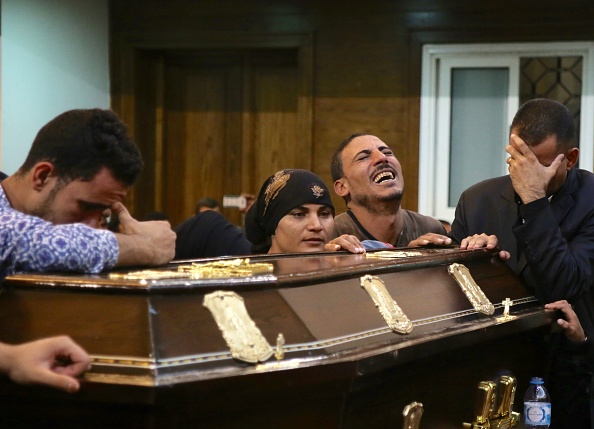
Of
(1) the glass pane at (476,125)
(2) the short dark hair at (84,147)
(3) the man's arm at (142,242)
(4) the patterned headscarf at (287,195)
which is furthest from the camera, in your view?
(1) the glass pane at (476,125)

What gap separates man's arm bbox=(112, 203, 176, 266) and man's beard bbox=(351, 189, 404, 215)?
1355mm

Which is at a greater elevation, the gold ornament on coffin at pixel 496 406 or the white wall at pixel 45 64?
the white wall at pixel 45 64

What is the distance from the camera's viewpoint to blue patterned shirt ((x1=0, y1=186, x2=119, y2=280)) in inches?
87.4

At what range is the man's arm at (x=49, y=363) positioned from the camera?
193 cm

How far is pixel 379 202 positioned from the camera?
380cm

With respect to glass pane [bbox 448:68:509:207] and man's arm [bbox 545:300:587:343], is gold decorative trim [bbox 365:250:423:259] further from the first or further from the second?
glass pane [bbox 448:68:509:207]

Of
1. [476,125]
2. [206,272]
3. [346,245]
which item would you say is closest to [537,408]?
[346,245]

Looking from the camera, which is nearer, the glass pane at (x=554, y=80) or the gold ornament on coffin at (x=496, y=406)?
the gold ornament on coffin at (x=496, y=406)

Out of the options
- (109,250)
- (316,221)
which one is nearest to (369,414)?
(109,250)

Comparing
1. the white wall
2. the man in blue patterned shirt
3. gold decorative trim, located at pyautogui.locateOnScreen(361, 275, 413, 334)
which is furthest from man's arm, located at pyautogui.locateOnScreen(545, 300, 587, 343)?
the white wall

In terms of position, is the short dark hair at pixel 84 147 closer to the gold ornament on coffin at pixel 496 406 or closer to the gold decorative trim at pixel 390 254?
the gold decorative trim at pixel 390 254

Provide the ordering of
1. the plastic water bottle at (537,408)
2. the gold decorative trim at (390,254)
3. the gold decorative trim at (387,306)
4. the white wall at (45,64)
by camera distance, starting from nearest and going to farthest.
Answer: the gold decorative trim at (387,306), the gold decorative trim at (390,254), the plastic water bottle at (537,408), the white wall at (45,64)

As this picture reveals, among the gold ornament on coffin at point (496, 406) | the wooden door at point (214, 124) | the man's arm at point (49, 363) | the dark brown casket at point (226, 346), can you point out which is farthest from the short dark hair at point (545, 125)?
the wooden door at point (214, 124)

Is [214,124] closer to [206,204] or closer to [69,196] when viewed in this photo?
[206,204]
